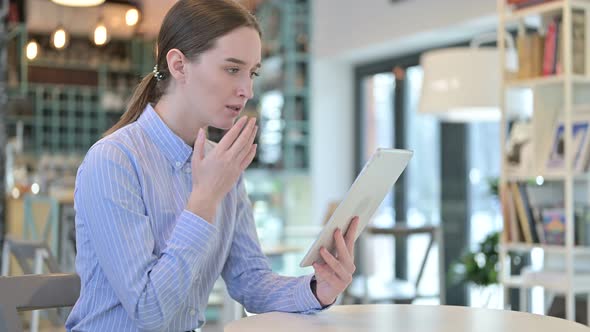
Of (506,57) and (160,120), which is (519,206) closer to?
(506,57)

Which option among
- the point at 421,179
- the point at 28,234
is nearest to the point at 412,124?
the point at 421,179

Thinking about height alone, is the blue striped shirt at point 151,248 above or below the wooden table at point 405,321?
above

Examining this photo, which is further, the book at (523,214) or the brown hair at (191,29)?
the book at (523,214)

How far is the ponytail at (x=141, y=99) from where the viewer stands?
1.74m

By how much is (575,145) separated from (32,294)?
9.01ft

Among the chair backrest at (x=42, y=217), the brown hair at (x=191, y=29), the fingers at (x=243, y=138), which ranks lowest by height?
the chair backrest at (x=42, y=217)

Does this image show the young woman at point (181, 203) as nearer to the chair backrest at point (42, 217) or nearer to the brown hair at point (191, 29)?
the brown hair at point (191, 29)

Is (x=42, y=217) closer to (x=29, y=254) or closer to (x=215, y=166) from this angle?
(x=29, y=254)

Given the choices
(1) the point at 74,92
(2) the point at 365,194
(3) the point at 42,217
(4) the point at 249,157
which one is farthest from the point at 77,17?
(2) the point at 365,194

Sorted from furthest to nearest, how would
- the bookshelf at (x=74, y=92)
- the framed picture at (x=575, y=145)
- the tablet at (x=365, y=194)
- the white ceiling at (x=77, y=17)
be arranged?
the bookshelf at (x=74, y=92)
the white ceiling at (x=77, y=17)
the framed picture at (x=575, y=145)
the tablet at (x=365, y=194)

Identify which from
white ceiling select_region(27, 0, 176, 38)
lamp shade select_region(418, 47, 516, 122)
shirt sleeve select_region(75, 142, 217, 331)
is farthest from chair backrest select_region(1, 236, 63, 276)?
white ceiling select_region(27, 0, 176, 38)

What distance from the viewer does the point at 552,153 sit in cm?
372

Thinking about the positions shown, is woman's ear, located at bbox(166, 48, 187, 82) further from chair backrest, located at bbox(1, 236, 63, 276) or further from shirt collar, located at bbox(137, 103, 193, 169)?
chair backrest, located at bbox(1, 236, 63, 276)

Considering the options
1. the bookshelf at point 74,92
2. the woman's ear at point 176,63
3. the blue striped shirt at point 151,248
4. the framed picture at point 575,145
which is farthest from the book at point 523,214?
the bookshelf at point 74,92
